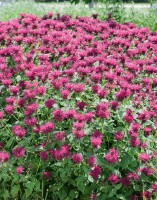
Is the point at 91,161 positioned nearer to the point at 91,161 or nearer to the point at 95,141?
the point at 91,161

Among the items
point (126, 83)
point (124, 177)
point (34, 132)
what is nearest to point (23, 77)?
point (34, 132)

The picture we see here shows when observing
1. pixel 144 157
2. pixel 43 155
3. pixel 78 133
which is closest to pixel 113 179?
pixel 144 157

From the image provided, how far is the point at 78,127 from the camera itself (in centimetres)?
312

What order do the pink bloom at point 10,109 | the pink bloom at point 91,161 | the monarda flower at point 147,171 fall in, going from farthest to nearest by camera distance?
the pink bloom at point 10,109, the monarda flower at point 147,171, the pink bloom at point 91,161

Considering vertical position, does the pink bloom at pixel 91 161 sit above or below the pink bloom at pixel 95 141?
below

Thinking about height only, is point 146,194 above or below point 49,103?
below

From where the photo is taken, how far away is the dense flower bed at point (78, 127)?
3.21 meters

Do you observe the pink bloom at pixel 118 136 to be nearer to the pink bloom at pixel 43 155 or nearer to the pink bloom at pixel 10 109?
the pink bloom at pixel 43 155

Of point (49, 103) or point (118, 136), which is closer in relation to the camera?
point (118, 136)

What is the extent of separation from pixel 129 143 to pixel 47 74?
2.91 ft

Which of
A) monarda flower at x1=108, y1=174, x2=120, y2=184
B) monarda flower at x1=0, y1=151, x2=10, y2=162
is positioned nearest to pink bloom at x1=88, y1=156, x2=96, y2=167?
monarda flower at x1=108, y1=174, x2=120, y2=184

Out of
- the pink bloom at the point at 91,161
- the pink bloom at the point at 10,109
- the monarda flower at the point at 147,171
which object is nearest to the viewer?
the pink bloom at the point at 91,161

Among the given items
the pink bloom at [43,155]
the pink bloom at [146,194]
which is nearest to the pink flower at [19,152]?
the pink bloom at [43,155]

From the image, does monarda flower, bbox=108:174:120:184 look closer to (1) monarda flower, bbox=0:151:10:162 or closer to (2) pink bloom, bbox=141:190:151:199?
(2) pink bloom, bbox=141:190:151:199
